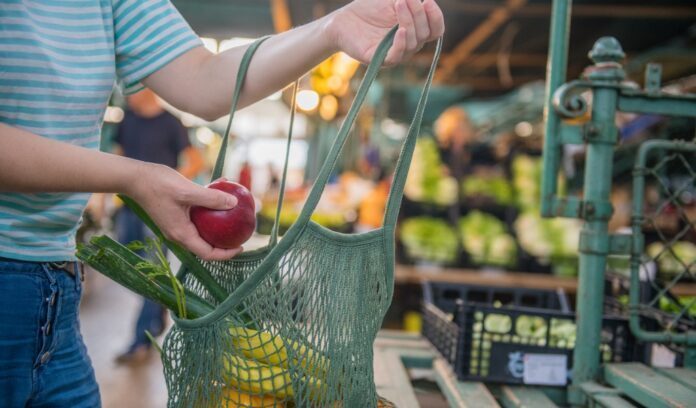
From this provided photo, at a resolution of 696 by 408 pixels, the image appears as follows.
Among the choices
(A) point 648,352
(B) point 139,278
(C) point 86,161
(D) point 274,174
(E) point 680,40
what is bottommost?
(A) point 648,352

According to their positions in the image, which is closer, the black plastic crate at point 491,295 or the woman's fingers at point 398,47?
the woman's fingers at point 398,47

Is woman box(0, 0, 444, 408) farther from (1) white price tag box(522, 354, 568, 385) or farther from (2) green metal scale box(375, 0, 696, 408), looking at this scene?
(1) white price tag box(522, 354, 568, 385)

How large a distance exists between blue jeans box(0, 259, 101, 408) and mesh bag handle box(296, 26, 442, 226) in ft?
1.84

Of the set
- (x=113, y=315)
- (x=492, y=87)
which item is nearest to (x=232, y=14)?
(x=113, y=315)

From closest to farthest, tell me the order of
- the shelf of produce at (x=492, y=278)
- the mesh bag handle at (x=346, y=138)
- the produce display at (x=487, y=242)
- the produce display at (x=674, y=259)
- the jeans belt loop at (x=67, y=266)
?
the mesh bag handle at (x=346, y=138)
the jeans belt loop at (x=67, y=266)
the produce display at (x=674, y=259)
the shelf of produce at (x=492, y=278)
the produce display at (x=487, y=242)

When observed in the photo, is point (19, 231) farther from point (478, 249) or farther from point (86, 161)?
point (478, 249)

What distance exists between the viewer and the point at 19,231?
44.6 inches

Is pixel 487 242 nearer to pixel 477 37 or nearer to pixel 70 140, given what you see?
pixel 70 140

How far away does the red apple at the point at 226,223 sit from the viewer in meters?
1.08

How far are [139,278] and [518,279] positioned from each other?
11.2 feet

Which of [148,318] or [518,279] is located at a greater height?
[518,279]

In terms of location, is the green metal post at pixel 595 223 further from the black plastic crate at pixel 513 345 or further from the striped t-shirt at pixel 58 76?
the striped t-shirt at pixel 58 76

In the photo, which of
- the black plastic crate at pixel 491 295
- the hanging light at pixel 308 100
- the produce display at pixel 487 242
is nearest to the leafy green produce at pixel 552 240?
the produce display at pixel 487 242

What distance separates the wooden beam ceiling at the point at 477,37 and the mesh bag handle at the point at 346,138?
4884 mm
